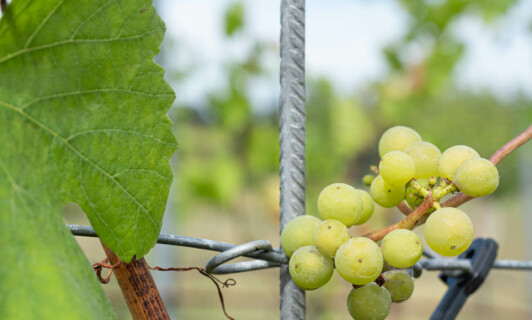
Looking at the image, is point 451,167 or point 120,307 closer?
point 451,167

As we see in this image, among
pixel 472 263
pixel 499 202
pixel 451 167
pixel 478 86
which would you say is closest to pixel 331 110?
pixel 472 263

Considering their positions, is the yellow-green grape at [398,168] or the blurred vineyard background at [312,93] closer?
the yellow-green grape at [398,168]

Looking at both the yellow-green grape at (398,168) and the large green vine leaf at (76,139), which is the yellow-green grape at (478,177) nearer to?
the yellow-green grape at (398,168)

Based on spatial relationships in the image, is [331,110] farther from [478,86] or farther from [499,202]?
[499,202]

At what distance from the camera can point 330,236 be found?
25cm

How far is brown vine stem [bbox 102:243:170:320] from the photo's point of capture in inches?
10.4

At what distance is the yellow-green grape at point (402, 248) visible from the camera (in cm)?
24

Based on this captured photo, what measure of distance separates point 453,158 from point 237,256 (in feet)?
0.42

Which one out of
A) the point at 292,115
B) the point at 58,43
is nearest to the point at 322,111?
the point at 292,115

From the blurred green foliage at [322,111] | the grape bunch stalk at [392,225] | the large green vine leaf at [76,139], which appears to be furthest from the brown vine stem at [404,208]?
the blurred green foliage at [322,111]

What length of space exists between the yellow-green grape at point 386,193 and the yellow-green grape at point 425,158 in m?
0.02

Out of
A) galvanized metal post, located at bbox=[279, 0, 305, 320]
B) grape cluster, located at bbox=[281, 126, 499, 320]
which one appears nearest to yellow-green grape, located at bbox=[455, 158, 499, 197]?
grape cluster, located at bbox=[281, 126, 499, 320]

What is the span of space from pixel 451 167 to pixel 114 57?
0.17m

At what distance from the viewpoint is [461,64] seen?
1.29m
